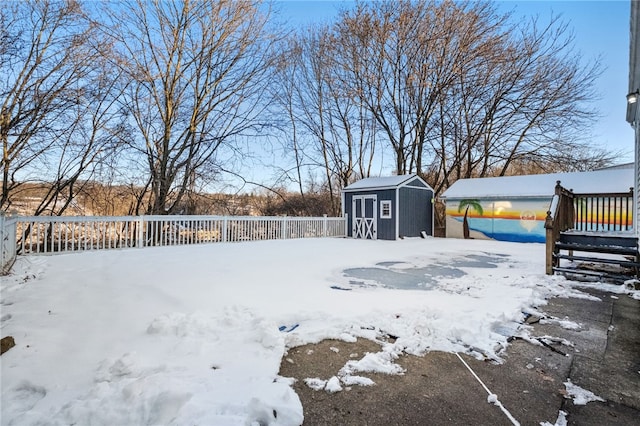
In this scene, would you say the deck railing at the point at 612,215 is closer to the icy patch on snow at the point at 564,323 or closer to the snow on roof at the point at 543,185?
the snow on roof at the point at 543,185

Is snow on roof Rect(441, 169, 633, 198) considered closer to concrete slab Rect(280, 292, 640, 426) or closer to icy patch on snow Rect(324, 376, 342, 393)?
concrete slab Rect(280, 292, 640, 426)

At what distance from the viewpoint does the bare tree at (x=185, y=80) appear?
30.9 feet

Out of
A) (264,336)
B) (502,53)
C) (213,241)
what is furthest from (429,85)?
(264,336)

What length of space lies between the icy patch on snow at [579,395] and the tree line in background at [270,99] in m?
8.25

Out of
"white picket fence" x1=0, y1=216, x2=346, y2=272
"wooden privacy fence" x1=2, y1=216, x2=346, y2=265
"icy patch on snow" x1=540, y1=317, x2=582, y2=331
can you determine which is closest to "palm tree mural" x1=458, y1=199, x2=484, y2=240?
"wooden privacy fence" x1=2, y1=216, x2=346, y2=265

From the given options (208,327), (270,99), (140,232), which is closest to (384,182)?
(270,99)

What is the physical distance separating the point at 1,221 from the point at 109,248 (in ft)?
10.8

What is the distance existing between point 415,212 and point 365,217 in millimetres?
1995

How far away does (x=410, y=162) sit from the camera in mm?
16125

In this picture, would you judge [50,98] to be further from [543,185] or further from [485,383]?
[543,185]

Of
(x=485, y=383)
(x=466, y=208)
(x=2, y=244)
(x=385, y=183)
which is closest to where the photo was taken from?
(x=485, y=383)

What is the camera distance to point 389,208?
11.5m

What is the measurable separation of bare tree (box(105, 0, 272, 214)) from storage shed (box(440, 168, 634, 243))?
28.7 ft

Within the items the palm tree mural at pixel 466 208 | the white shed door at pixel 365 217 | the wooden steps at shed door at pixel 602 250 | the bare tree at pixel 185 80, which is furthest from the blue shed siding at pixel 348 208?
the wooden steps at shed door at pixel 602 250
